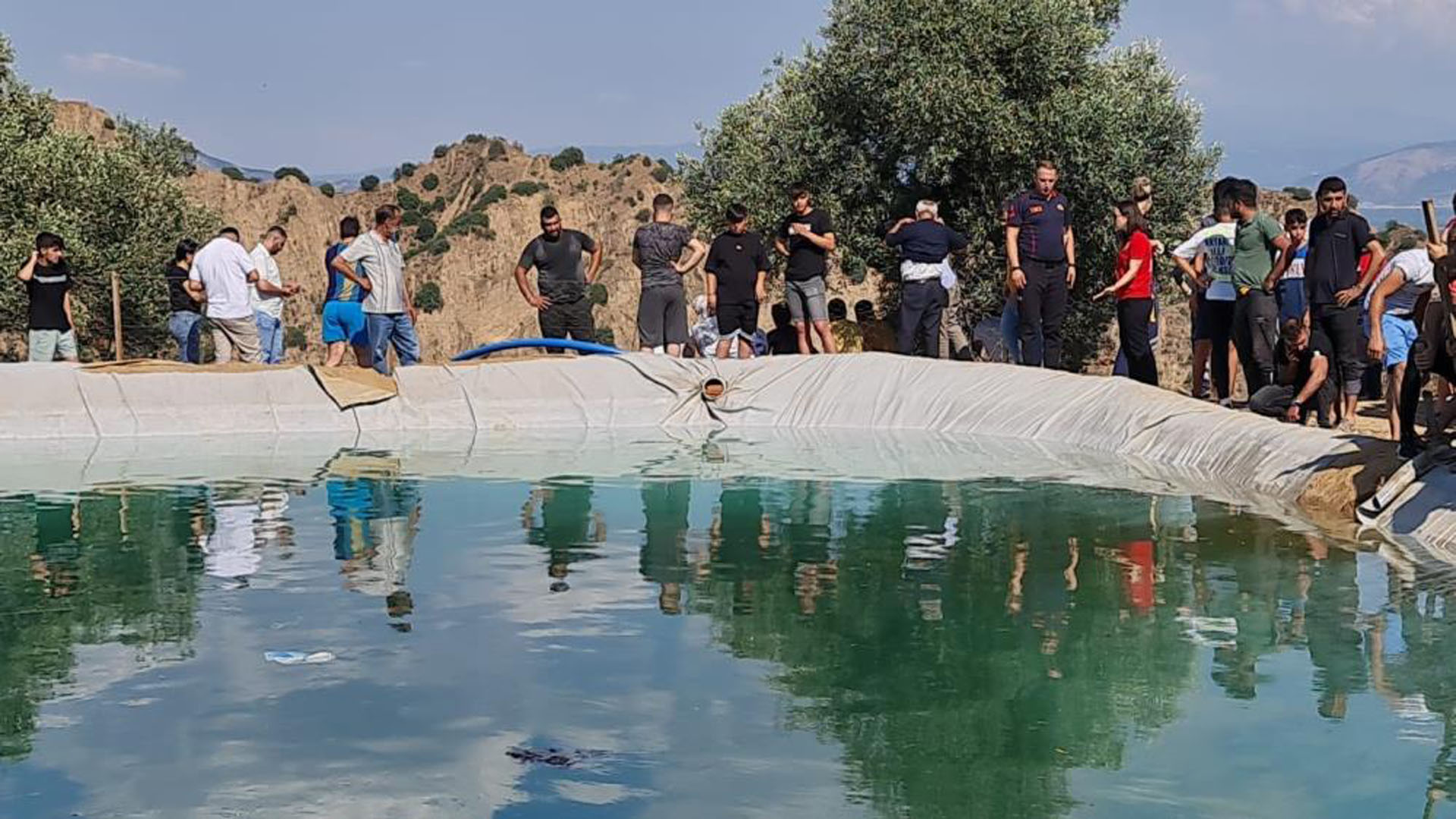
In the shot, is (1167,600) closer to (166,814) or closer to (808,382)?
(166,814)

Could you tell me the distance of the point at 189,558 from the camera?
8289 mm

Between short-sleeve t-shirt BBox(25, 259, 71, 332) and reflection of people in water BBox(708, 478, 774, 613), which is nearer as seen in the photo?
reflection of people in water BBox(708, 478, 774, 613)

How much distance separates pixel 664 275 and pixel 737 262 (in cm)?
66

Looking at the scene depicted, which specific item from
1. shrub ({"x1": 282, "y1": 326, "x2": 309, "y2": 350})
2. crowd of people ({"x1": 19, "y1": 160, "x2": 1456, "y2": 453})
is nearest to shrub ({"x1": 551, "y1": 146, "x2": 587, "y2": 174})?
shrub ({"x1": 282, "y1": 326, "x2": 309, "y2": 350})

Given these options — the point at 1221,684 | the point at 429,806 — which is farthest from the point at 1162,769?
the point at 429,806

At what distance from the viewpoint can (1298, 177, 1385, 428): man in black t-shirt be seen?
34.7ft

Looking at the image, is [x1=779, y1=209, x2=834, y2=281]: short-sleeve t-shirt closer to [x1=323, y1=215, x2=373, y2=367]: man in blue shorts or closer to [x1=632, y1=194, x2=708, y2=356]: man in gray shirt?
[x1=632, y1=194, x2=708, y2=356]: man in gray shirt

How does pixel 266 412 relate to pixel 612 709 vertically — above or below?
above

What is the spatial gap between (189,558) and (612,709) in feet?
11.6

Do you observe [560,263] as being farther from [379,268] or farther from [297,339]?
[297,339]

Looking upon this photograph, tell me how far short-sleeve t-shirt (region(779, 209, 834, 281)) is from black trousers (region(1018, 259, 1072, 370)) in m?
1.73

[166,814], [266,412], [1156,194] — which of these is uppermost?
[1156,194]

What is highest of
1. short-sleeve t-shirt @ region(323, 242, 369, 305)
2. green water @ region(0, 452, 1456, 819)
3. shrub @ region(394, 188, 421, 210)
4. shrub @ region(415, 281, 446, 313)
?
shrub @ region(394, 188, 421, 210)

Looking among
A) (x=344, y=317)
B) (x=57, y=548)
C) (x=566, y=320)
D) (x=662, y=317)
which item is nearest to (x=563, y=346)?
(x=566, y=320)
